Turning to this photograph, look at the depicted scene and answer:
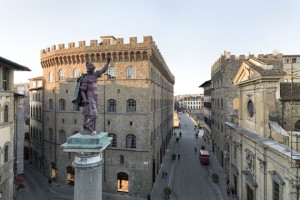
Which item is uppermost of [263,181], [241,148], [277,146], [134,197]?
[277,146]

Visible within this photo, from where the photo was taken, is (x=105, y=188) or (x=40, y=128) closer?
(x=105, y=188)

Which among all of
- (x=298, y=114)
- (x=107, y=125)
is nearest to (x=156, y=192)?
(x=107, y=125)

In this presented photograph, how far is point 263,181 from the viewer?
55.7ft

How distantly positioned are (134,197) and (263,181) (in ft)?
45.6

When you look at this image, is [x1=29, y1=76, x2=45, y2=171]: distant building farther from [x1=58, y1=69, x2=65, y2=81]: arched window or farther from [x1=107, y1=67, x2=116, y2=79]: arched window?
[x1=107, y1=67, x2=116, y2=79]: arched window

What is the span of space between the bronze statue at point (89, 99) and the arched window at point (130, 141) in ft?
58.8

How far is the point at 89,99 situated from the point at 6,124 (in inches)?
698

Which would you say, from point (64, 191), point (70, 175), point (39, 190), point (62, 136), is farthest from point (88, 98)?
point (39, 190)

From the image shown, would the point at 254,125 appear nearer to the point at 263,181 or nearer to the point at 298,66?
the point at 263,181

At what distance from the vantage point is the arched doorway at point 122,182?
25.4 meters

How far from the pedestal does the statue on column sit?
484mm

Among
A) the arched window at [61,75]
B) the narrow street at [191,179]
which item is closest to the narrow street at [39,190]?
the narrow street at [191,179]

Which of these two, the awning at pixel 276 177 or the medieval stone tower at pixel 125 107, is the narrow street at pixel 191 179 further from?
the awning at pixel 276 177

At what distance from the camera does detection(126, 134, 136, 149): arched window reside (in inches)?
999
